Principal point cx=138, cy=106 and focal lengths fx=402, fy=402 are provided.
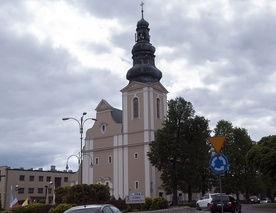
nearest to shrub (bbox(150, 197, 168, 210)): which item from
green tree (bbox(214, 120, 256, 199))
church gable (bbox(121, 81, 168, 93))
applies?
green tree (bbox(214, 120, 256, 199))

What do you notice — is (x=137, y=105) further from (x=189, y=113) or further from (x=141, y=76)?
(x=189, y=113)

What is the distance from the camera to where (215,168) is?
45.3ft

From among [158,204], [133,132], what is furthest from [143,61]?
[158,204]

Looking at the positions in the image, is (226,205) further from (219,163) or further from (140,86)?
(140,86)

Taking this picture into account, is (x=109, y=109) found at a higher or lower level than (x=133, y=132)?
higher

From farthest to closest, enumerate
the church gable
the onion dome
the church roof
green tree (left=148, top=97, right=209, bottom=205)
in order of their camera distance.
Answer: the church roof < the onion dome < the church gable < green tree (left=148, top=97, right=209, bottom=205)

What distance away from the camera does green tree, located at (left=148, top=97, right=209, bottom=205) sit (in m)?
52.9

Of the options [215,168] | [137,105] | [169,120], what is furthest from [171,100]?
[215,168]

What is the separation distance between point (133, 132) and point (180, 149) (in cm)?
1919

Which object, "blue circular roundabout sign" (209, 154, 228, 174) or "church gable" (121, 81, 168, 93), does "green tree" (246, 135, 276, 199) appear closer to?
"blue circular roundabout sign" (209, 154, 228, 174)

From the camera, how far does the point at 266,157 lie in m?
40.0

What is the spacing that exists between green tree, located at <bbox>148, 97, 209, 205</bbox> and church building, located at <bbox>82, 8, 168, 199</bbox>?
1336 centimetres

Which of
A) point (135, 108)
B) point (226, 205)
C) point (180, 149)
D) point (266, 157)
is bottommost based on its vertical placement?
point (226, 205)

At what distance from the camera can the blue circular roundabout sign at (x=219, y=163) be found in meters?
13.7
